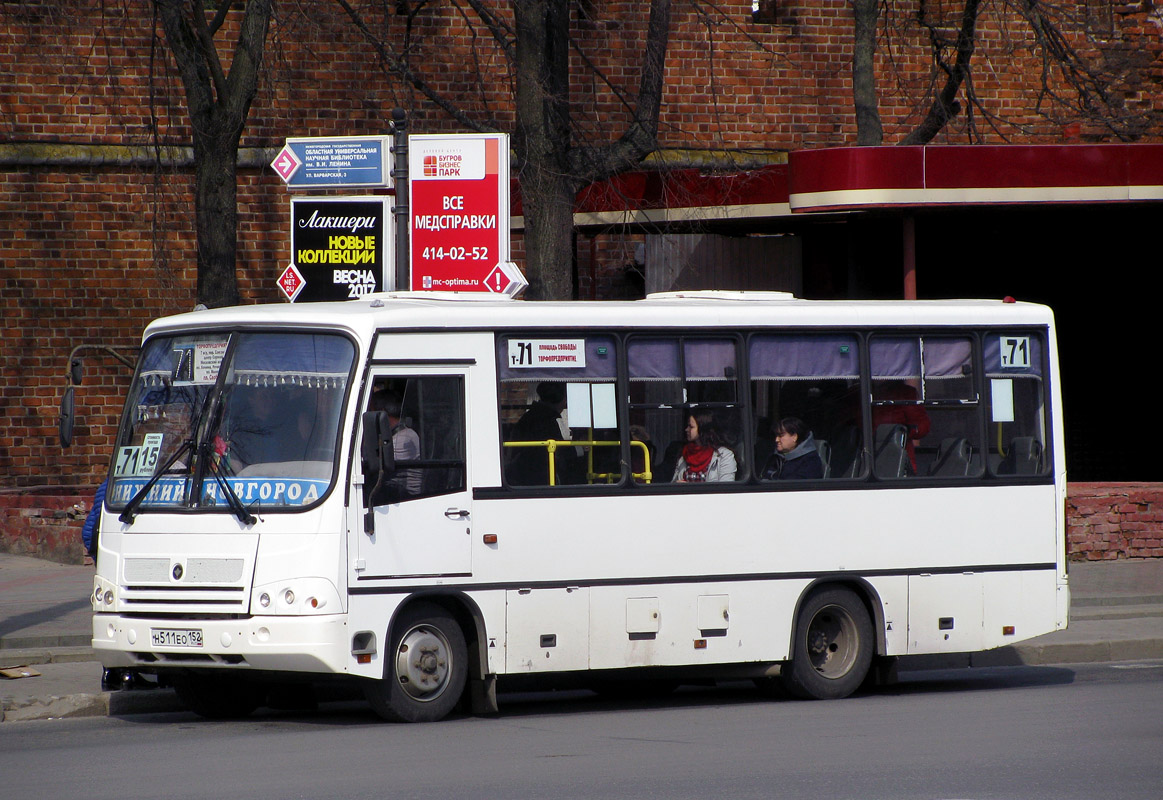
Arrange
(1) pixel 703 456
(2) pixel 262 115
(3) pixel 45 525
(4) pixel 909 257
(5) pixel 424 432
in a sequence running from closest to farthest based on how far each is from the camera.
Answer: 1. (5) pixel 424 432
2. (1) pixel 703 456
3. (3) pixel 45 525
4. (4) pixel 909 257
5. (2) pixel 262 115

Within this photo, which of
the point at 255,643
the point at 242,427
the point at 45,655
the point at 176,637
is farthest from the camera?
the point at 45,655

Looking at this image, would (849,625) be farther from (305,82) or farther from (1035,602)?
(305,82)

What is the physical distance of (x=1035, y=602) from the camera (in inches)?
473

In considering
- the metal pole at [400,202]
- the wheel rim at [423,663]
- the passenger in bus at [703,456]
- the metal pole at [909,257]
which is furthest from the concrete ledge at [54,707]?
the metal pole at [909,257]

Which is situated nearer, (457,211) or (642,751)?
(642,751)

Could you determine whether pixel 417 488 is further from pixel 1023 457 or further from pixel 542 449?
→ pixel 1023 457

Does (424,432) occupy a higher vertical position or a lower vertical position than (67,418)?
lower

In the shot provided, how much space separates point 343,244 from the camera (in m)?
13.5

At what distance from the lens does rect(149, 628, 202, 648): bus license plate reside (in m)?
9.59

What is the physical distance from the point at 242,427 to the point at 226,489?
41 centimetres

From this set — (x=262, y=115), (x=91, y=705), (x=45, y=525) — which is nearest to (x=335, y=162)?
(x=91, y=705)

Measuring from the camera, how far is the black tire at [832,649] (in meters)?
11.4

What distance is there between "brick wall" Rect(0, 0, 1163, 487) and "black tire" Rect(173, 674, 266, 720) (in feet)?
30.6

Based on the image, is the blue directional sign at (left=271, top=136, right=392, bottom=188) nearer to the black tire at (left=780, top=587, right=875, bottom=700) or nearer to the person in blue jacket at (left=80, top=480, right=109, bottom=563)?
the person in blue jacket at (left=80, top=480, right=109, bottom=563)
